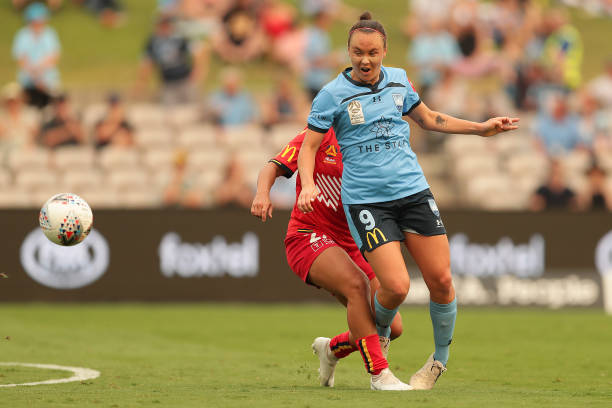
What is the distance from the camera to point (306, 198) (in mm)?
6422

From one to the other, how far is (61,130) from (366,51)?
11922 millimetres

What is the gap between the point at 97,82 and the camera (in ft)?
73.2

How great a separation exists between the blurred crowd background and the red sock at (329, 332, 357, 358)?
9.49 meters

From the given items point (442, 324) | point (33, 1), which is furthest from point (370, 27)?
point (33, 1)

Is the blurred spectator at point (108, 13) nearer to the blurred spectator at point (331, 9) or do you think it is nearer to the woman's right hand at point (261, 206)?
the blurred spectator at point (331, 9)

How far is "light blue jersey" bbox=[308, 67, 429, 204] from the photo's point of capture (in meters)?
6.70

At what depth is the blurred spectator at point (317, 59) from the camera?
755 inches

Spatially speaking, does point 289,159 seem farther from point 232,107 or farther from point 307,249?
point 232,107

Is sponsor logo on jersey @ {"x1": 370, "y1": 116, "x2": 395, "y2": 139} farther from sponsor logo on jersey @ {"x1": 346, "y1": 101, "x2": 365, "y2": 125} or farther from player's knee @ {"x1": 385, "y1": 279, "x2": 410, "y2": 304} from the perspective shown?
player's knee @ {"x1": 385, "y1": 279, "x2": 410, "y2": 304}

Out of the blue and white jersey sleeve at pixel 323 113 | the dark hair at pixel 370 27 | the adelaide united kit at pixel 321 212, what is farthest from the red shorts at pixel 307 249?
the dark hair at pixel 370 27

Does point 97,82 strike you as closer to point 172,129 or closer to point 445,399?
point 172,129

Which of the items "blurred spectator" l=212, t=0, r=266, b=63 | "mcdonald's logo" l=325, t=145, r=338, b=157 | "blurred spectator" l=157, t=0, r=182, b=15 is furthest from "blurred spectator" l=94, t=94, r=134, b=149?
"mcdonald's logo" l=325, t=145, r=338, b=157

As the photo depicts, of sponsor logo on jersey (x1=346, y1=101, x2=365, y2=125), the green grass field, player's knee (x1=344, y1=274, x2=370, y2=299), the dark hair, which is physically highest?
the dark hair

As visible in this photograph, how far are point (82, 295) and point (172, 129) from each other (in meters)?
4.37
